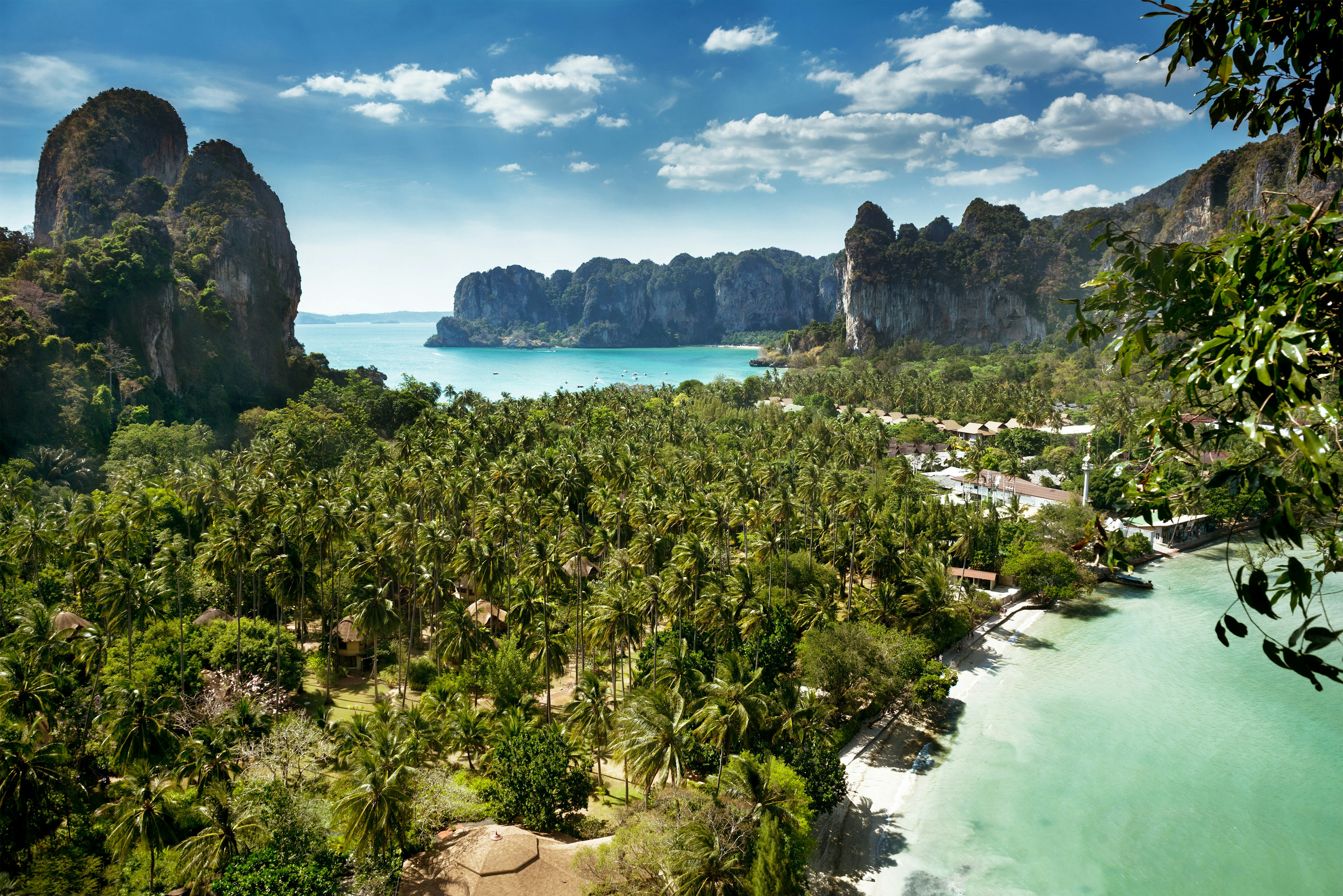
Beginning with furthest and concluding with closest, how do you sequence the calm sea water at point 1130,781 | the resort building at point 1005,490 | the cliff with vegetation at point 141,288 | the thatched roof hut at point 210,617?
the resort building at point 1005,490
the cliff with vegetation at point 141,288
the thatched roof hut at point 210,617
the calm sea water at point 1130,781

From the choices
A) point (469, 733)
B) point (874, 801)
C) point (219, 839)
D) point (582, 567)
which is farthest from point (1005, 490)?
point (219, 839)

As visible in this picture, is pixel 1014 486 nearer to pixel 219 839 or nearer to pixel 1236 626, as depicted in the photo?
pixel 219 839

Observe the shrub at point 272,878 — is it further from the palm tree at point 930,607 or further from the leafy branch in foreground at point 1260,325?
the palm tree at point 930,607

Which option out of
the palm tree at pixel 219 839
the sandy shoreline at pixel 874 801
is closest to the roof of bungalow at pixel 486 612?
the palm tree at pixel 219 839

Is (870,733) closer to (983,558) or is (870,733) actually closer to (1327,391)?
(983,558)

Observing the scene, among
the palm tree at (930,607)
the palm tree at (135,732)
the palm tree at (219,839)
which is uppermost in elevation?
the palm tree at (135,732)

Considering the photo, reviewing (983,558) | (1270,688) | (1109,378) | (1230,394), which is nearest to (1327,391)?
(1230,394)
